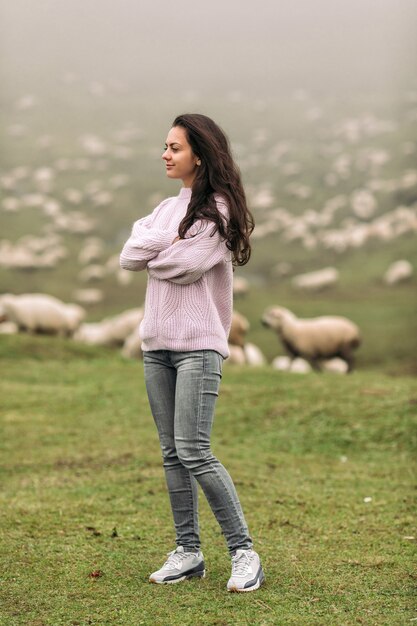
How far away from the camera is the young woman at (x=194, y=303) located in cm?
315

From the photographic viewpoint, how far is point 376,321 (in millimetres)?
15383

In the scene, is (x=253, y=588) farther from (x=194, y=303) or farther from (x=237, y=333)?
(x=237, y=333)

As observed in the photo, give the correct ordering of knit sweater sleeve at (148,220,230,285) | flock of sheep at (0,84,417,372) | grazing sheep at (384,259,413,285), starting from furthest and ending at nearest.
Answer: flock of sheep at (0,84,417,372) → grazing sheep at (384,259,413,285) → knit sweater sleeve at (148,220,230,285)

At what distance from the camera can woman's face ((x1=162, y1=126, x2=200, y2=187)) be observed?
10.7 feet

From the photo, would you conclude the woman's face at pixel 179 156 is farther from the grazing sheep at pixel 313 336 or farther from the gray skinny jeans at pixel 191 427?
the grazing sheep at pixel 313 336

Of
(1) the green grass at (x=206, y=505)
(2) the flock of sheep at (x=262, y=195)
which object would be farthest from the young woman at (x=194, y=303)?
(2) the flock of sheep at (x=262, y=195)

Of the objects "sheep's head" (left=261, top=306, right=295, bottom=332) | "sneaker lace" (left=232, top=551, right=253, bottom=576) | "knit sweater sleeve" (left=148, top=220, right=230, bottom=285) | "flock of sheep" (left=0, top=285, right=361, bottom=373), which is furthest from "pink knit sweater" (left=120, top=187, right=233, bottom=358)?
"sheep's head" (left=261, top=306, right=295, bottom=332)

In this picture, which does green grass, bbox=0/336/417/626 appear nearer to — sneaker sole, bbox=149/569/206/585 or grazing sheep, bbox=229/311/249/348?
sneaker sole, bbox=149/569/206/585

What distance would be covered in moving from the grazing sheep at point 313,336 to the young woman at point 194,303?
9156 millimetres

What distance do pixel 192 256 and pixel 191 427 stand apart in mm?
586

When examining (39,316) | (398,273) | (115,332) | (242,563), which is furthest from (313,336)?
(242,563)

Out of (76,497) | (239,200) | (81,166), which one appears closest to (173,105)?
(81,166)

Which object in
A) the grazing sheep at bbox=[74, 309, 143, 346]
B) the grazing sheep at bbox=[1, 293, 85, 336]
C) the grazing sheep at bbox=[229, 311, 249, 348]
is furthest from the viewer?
the grazing sheep at bbox=[74, 309, 143, 346]

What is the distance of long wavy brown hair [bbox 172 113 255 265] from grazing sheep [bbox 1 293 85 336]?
402 inches
